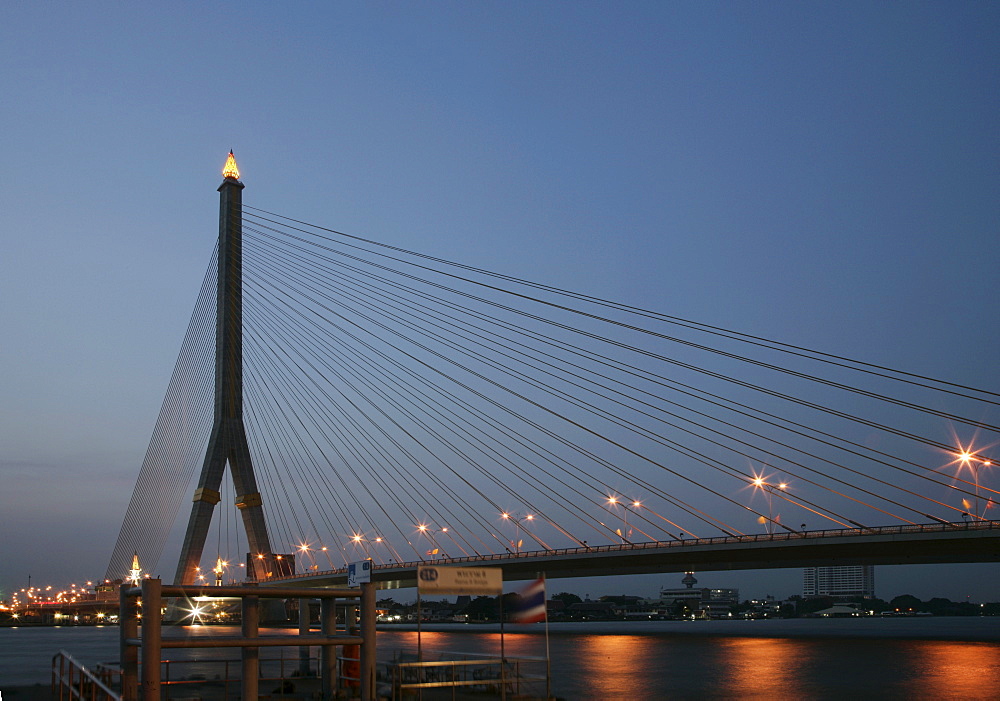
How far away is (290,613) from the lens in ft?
285

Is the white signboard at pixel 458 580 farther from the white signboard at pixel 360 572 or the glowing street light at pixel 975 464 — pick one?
the glowing street light at pixel 975 464

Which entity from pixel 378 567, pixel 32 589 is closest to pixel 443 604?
pixel 32 589

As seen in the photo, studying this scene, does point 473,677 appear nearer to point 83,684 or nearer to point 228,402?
point 83,684

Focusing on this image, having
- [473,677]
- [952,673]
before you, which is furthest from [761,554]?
[473,677]

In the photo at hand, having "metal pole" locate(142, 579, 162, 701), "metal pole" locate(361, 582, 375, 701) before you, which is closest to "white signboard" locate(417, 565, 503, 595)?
"metal pole" locate(361, 582, 375, 701)

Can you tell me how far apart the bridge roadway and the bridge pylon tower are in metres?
12.2

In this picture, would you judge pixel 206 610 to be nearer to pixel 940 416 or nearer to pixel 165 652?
pixel 165 652

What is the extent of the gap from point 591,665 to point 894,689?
529 inches

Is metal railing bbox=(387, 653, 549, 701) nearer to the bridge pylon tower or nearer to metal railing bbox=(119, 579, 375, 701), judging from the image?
metal railing bbox=(119, 579, 375, 701)

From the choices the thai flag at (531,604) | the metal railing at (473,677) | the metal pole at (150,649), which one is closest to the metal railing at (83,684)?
the metal pole at (150,649)

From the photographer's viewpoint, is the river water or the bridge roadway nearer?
the river water

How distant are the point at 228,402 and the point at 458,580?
37376 millimetres

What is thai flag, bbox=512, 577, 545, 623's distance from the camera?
742 inches

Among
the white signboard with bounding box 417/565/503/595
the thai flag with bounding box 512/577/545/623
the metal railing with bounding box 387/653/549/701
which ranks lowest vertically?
the metal railing with bounding box 387/653/549/701
